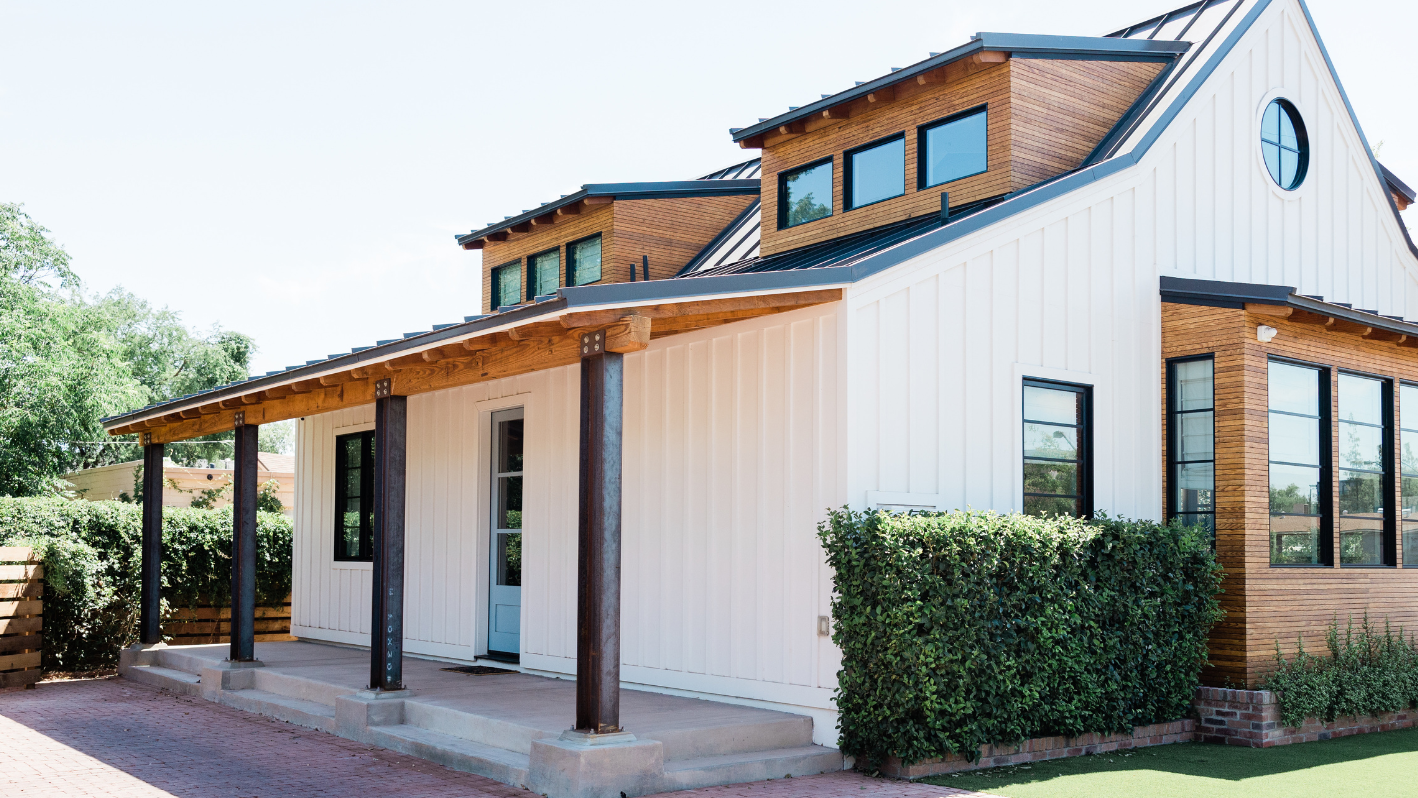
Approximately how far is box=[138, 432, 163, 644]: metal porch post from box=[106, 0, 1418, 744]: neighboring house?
1156 mm

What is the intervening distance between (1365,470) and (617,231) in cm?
850

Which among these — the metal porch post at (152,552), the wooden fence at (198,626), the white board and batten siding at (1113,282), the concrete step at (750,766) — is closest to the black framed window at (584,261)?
the metal porch post at (152,552)

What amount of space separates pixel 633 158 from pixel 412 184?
11.1m

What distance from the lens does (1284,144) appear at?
1176cm

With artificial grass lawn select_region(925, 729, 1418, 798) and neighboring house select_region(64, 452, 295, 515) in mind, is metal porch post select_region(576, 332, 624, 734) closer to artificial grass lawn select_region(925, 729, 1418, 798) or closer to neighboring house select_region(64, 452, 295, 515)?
artificial grass lawn select_region(925, 729, 1418, 798)

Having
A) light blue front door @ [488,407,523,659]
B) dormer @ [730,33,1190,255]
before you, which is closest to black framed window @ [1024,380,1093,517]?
dormer @ [730,33,1190,255]

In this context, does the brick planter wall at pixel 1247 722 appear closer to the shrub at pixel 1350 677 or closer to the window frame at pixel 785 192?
the shrub at pixel 1350 677

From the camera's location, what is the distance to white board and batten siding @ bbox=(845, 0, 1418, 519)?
8383 millimetres

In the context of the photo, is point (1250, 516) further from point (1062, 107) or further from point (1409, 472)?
point (1062, 107)

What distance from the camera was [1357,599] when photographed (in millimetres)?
10227

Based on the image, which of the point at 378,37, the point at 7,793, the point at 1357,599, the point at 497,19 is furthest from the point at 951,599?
the point at 378,37

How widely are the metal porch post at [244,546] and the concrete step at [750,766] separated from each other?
590 centimetres

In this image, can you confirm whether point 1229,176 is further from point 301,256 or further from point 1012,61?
point 301,256

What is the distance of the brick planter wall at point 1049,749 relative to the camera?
7.57 m
